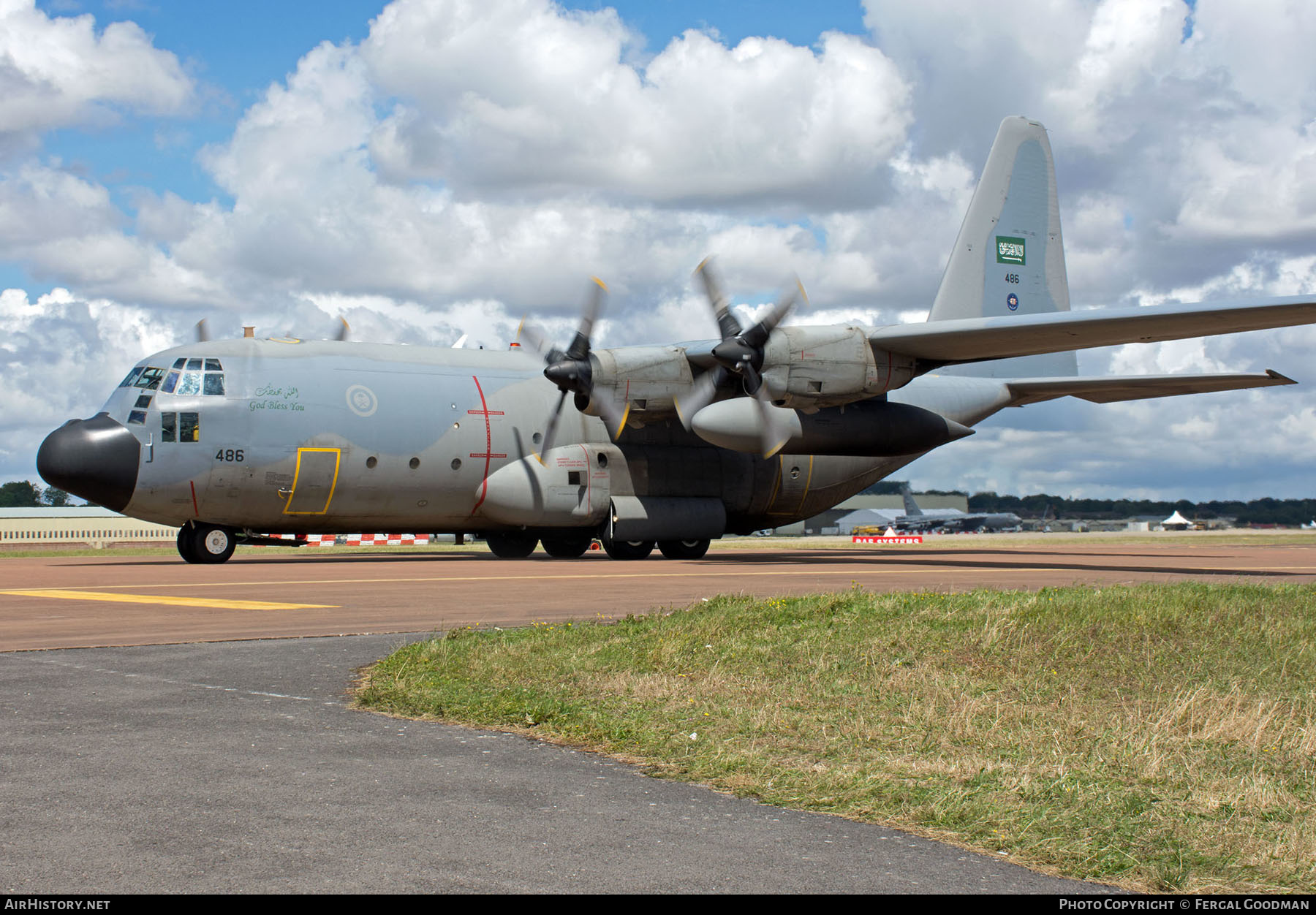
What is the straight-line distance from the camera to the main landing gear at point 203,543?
26328mm

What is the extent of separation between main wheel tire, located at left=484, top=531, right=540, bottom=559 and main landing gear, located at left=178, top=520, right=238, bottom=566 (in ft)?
23.8

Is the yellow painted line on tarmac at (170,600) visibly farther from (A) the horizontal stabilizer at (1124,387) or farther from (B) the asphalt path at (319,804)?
(A) the horizontal stabilizer at (1124,387)

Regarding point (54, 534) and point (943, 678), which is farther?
point (54, 534)

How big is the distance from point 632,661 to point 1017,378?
84.4ft

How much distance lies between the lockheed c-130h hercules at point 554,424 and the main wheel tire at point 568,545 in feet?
0.30

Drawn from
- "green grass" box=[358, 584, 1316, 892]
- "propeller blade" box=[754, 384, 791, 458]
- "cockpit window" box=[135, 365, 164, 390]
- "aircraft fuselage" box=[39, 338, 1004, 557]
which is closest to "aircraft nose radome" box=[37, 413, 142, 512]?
"aircraft fuselage" box=[39, 338, 1004, 557]

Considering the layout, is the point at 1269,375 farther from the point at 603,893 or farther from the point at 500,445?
the point at 603,893

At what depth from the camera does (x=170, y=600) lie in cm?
1614

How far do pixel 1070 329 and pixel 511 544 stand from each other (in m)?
15.6

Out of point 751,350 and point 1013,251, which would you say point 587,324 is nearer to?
point 751,350

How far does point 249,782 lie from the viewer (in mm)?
5793

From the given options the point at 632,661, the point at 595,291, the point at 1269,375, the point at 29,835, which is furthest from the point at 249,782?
the point at 1269,375

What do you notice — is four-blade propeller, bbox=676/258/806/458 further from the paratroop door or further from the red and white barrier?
the red and white barrier

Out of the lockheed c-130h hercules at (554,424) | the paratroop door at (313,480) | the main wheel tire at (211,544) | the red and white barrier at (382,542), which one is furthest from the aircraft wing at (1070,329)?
the red and white barrier at (382,542)
